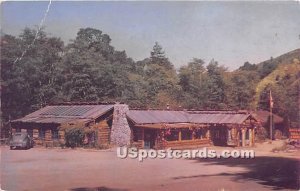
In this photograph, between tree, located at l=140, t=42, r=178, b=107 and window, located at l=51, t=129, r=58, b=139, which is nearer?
tree, located at l=140, t=42, r=178, b=107

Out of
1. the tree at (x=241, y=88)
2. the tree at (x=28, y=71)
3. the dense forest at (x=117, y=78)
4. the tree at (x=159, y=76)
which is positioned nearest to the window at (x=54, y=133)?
the tree at (x=28, y=71)

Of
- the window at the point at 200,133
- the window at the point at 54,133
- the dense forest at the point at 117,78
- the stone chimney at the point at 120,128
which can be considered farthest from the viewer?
the window at the point at 54,133

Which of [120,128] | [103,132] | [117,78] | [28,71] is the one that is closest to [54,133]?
[103,132]

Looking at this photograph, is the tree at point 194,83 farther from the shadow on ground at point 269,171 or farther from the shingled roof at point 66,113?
the shingled roof at point 66,113

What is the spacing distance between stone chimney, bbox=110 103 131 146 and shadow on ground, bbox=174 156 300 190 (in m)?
2.77

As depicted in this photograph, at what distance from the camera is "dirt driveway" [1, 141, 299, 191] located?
12.4 metres

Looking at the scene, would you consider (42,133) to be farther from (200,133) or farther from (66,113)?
(200,133)

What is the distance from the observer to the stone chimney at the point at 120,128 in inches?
604

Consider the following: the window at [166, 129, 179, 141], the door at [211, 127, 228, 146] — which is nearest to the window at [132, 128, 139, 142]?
the window at [166, 129, 179, 141]

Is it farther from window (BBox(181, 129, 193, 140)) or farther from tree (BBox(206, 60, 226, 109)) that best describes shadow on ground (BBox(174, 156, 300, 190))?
tree (BBox(206, 60, 226, 109))

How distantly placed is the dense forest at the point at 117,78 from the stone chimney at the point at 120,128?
2.03 feet

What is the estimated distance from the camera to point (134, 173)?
13438 mm

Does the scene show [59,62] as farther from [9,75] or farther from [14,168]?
[14,168]

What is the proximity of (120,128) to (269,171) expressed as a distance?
5.65 m
